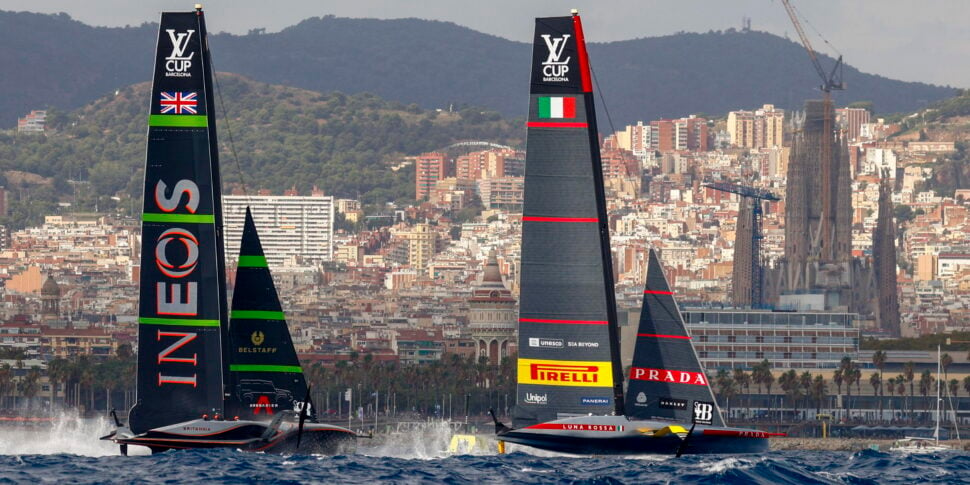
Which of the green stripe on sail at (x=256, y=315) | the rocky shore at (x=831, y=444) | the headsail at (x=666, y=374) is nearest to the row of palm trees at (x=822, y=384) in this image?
the rocky shore at (x=831, y=444)

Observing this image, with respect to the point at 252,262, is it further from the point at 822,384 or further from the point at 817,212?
the point at 817,212

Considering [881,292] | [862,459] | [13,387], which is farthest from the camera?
[881,292]

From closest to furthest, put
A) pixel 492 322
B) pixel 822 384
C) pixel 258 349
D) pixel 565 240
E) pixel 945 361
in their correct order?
pixel 565 240
pixel 258 349
pixel 822 384
pixel 945 361
pixel 492 322

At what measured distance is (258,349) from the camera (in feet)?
106

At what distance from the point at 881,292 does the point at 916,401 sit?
2196 inches

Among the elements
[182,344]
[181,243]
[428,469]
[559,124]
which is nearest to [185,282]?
[181,243]

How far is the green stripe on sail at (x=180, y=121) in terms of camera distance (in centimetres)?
3092

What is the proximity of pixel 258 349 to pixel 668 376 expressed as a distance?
19.2ft

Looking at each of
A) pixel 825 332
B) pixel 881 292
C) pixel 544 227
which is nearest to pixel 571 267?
pixel 544 227

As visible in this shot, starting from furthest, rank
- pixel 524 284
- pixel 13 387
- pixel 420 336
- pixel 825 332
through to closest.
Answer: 1. pixel 420 336
2. pixel 825 332
3. pixel 13 387
4. pixel 524 284

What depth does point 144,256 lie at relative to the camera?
102 feet

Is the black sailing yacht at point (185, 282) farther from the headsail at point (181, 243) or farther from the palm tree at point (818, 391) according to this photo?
the palm tree at point (818, 391)

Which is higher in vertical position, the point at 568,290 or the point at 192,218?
the point at 192,218

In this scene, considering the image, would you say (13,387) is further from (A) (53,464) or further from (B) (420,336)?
(A) (53,464)
